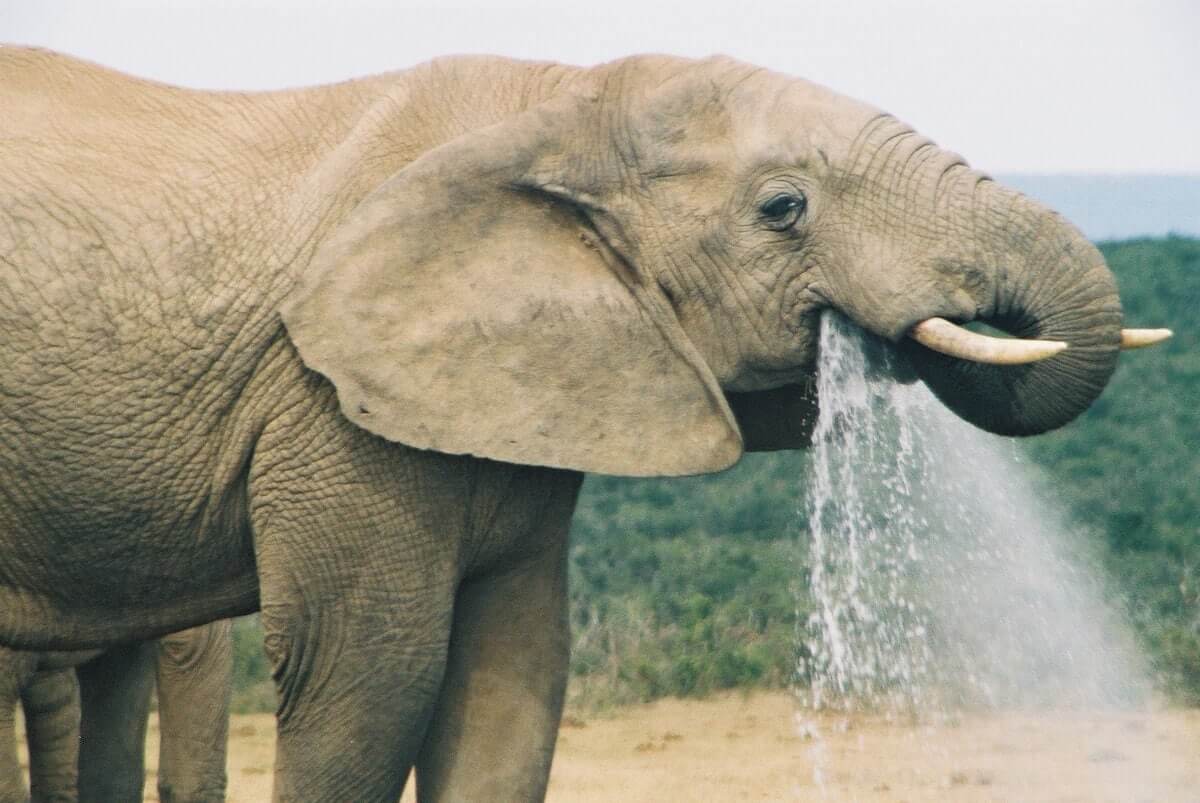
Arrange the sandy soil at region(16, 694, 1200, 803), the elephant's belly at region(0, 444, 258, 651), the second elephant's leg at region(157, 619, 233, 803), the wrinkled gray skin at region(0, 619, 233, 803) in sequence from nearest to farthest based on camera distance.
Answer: the elephant's belly at region(0, 444, 258, 651), the wrinkled gray skin at region(0, 619, 233, 803), the second elephant's leg at region(157, 619, 233, 803), the sandy soil at region(16, 694, 1200, 803)

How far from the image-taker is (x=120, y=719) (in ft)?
20.3

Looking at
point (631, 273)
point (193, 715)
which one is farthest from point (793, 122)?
point (193, 715)

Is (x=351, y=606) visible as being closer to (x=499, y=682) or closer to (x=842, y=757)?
(x=499, y=682)

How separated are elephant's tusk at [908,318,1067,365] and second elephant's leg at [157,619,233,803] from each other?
10.5ft

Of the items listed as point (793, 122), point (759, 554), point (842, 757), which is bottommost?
point (759, 554)

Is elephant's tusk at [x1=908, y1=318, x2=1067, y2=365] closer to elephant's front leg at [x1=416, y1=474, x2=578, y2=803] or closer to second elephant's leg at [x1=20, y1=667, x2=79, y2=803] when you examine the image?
elephant's front leg at [x1=416, y1=474, x2=578, y2=803]

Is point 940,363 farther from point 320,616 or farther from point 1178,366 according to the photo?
point 1178,366

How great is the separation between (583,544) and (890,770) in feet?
18.3

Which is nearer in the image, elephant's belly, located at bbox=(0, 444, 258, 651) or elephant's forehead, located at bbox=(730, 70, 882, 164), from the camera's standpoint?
elephant's forehead, located at bbox=(730, 70, 882, 164)

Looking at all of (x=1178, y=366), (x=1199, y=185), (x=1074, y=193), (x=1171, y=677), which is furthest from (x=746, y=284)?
(x=1074, y=193)

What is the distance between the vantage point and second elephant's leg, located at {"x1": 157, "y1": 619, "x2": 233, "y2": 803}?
253 inches

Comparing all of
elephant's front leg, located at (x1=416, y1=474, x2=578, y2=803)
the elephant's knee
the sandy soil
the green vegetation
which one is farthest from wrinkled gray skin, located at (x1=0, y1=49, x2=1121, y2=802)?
the green vegetation

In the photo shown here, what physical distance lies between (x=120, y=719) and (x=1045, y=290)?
3.34 metres

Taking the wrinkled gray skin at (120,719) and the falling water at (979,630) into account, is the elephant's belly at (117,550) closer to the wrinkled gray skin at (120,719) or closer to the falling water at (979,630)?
the wrinkled gray skin at (120,719)
